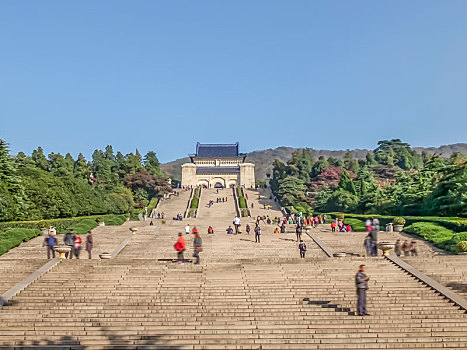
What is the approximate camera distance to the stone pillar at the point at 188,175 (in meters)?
96.7

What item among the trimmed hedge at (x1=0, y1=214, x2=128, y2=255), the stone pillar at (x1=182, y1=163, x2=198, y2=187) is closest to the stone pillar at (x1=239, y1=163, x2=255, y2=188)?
the stone pillar at (x1=182, y1=163, x2=198, y2=187)

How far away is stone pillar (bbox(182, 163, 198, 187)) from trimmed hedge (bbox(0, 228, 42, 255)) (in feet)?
222

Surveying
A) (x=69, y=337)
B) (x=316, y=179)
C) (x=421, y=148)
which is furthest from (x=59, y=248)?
(x=421, y=148)

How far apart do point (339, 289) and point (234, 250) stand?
10.7 meters

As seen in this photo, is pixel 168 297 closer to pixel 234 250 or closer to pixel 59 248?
pixel 59 248

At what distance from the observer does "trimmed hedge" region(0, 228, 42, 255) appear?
24.1m

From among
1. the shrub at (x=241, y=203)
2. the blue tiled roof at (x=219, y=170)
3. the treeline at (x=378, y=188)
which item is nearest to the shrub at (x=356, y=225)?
the treeline at (x=378, y=188)

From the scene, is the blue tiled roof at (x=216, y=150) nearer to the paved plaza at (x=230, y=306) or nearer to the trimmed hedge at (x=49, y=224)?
the trimmed hedge at (x=49, y=224)

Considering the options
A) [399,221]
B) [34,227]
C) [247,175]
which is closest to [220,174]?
[247,175]

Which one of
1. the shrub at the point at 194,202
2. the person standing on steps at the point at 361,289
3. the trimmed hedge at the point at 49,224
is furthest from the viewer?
the shrub at the point at 194,202

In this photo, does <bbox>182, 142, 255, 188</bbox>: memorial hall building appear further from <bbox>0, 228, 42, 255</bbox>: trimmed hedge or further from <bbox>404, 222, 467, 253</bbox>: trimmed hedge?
<bbox>0, 228, 42, 255</bbox>: trimmed hedge

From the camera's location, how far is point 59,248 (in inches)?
759

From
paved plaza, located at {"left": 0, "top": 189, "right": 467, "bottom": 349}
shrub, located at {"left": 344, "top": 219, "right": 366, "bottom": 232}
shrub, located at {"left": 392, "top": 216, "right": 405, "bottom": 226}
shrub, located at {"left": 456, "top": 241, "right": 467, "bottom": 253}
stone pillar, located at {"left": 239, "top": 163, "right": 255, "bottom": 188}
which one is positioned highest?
stone pillar, located at {"left": 239, "top": 163, "right": 255, "bottom": 188}

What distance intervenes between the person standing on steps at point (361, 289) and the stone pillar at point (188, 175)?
3312 inches
